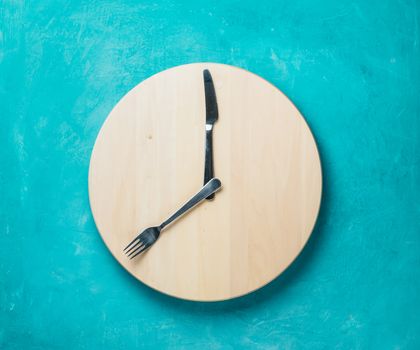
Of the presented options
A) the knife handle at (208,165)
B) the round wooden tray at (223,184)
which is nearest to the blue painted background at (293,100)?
the round wooden tray at (223,184)

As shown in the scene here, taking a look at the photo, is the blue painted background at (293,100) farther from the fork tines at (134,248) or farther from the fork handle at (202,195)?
the fork handle at (202,195)

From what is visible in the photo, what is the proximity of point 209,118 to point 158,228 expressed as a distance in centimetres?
22

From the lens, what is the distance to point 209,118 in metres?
1.04

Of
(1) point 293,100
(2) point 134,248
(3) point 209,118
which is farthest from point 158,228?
(1) point 293,100

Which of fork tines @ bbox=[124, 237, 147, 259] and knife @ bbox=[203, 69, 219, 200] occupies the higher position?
knife @ bbox=[203, 69, 219, 200]

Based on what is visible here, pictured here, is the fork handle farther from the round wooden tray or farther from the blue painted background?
the blue painted background

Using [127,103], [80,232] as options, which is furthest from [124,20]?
[80,232]

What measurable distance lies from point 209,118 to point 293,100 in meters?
0.17

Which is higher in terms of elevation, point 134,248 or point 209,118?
point 209,118

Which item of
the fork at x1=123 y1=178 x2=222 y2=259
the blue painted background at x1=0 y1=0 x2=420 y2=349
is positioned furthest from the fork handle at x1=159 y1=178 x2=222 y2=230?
the blue painted background at x1=0 y1=0 x2=420 y2=349

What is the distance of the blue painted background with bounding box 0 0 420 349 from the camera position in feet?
3.60

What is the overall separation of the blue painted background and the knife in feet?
0.28

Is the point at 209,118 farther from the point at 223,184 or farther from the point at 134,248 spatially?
the point at 134,248

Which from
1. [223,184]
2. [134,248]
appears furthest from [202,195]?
[134,248]
